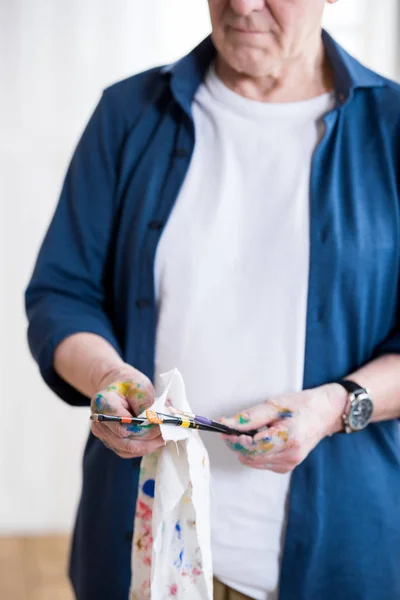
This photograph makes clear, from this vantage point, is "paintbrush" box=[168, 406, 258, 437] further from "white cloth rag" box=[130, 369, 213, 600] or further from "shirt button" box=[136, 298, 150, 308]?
"shirt button" box=[136, 298, 150, 308]

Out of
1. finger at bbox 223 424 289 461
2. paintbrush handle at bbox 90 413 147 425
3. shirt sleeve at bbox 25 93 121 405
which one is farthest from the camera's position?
shirt sleeve at bbox 25 93 121 405

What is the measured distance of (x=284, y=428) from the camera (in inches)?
38.3

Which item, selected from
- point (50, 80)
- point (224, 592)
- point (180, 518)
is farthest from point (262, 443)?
point (50, 80)

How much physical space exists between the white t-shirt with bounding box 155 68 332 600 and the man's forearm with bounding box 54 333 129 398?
90mm

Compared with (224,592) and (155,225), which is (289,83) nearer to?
(155,225)

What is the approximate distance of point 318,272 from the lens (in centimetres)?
105

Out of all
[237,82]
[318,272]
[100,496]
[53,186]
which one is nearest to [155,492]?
[100,496]

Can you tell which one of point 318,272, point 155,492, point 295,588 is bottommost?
point 295,588

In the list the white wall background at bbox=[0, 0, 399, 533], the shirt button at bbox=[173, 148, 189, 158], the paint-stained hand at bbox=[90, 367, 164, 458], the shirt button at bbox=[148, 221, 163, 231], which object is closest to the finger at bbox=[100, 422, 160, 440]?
the paint-stained hand at bbox=[90, 367, 164, 458]

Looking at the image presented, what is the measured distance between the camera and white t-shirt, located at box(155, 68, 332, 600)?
1064 millimetres

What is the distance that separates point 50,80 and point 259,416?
2187 mm

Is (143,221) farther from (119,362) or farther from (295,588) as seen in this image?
(295,588)

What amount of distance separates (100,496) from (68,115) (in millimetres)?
1985

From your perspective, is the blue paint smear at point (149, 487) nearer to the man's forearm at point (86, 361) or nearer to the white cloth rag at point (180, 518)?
the white cloth rag at point (180, 518)
